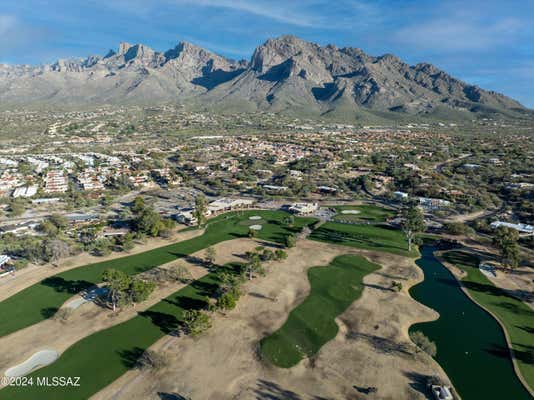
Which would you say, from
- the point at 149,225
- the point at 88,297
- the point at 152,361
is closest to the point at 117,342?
the point at 152,361

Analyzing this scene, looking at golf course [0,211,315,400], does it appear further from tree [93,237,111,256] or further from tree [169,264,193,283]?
tree [93,237,111,256]

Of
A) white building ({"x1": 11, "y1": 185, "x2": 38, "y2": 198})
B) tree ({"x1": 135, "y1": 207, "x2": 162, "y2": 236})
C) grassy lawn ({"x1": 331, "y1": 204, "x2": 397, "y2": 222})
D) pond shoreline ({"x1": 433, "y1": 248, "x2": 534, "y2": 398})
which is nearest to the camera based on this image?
Answer: pond shoreline ({"x1": 433, "y1": 248, "x2": 534, "y2": 398})

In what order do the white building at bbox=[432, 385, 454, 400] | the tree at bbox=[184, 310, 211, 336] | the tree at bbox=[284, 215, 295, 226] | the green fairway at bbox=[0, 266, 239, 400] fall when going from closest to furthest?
the white building at bbox=[432, 385, 454, 400], the green fairway at bbox=[0, 266, 239, 400], the tree at bbox=[184, 310, 211, 336], the tree at bbox=[284, 215, 295, 226]

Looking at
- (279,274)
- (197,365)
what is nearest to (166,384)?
(197,365)

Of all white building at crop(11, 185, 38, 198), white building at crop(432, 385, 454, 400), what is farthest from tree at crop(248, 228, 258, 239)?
white building at crop(11, 185, 38, 198)

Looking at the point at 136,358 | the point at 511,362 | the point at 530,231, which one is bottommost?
the point at 136,358

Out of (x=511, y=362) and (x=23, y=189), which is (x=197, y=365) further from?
(x=23, y=189)
